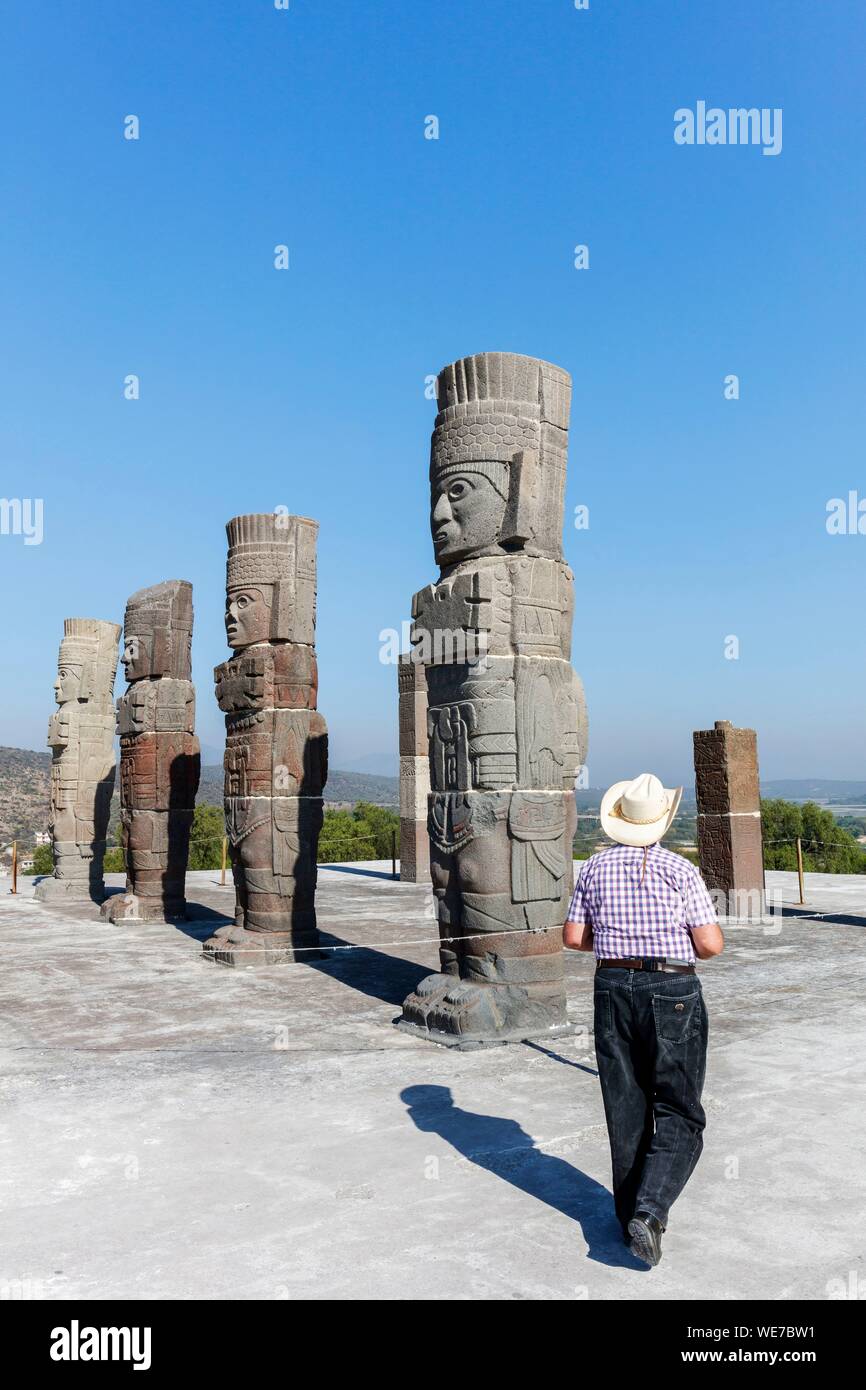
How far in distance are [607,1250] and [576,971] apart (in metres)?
6.37

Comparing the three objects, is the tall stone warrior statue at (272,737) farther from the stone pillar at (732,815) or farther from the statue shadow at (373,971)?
the stone pillar at (732,815)

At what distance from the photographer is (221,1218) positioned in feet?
12.9

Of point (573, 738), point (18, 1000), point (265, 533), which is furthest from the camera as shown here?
point (265, 533)

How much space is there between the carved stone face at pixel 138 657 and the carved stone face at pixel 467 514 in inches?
301

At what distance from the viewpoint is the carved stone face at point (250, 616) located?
11.1m

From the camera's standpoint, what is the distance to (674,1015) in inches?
144

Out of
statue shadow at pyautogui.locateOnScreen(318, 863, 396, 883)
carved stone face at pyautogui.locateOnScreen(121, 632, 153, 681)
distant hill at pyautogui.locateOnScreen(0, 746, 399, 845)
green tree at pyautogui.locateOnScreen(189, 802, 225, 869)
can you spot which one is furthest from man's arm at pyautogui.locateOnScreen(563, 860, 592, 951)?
distant hill at pyautogui.locateOnScreen(0, 746, 399, 845)

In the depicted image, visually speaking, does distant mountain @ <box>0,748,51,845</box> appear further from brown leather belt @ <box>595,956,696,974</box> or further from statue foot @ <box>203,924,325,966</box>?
brown leather belt @ <box>595,956,696,974</box>

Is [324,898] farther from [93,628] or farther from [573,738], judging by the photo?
[573,738]

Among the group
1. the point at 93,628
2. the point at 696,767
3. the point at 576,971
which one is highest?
the point at 93,628

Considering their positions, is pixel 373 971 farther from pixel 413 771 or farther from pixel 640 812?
pixel 413 771

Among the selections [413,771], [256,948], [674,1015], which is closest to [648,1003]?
[674,1015]
